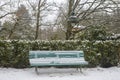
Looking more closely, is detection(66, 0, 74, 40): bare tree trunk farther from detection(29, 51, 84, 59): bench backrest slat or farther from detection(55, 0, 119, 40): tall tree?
detection(29, 51, 84, 59): bench backrest slat

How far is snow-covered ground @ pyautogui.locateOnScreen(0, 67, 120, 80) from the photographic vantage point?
8391mm

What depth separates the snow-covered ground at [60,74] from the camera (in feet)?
27.5

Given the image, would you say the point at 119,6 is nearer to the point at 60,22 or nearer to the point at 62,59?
the point at 60,22

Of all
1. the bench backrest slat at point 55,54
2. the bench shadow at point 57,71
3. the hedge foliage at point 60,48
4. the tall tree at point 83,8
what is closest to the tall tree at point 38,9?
the tall tree at point 83,8

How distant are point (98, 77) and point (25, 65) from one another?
3.21 m

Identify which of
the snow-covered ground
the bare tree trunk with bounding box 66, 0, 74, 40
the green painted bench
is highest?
the bare tree trunk with bounding box 66, 0, 74, 40

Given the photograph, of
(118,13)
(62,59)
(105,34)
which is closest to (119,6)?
(118,13)

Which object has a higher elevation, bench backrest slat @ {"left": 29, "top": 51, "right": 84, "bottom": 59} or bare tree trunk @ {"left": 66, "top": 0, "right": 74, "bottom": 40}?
bare tree trunk @ {"left": 66, "top": 0, "right": 74, "bottom": 40}

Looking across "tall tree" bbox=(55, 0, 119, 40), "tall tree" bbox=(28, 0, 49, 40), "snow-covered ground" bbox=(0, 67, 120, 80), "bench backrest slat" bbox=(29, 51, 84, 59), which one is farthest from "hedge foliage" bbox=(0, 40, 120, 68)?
"tall tree" bbox=(28, 0, 49, 40)

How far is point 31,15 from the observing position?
17.4 m

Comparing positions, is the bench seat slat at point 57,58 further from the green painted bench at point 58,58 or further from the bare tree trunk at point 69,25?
the bare tree trunk at point 69,25

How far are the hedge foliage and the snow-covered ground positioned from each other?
0.41 metres

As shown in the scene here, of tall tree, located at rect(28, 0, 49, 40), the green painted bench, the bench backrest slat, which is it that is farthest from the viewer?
tall tree, located at rect(28, 0, 49, 40)

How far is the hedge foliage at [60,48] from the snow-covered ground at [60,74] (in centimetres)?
41
